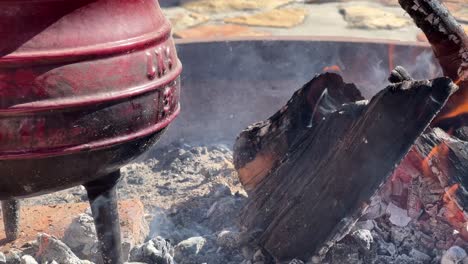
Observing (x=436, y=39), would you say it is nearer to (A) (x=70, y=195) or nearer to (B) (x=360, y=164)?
(B) (x=360, y=164)

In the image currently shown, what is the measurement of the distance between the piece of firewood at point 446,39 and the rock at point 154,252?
3.36ft

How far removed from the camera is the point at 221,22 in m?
4.09

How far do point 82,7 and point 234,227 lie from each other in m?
1.18

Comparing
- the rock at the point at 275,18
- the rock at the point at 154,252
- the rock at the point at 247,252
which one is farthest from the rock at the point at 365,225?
the rock at the point at 275,18

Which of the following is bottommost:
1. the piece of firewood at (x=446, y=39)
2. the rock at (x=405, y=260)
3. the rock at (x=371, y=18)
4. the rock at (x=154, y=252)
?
the rock at (x=371, y=18)

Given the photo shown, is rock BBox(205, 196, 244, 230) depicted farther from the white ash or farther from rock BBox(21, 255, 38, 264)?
rock BBox(21, 255, 38, 264)

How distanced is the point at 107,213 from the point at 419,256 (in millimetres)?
1014

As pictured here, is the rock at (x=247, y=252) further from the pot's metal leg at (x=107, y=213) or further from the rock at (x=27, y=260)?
the rock at (x=27, y=260)

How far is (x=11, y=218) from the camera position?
210 centimetres

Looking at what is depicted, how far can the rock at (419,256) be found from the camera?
2064 millimetres

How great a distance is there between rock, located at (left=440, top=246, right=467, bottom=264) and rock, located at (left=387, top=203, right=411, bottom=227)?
182 millimetres

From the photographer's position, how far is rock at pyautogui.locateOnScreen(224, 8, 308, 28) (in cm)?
409

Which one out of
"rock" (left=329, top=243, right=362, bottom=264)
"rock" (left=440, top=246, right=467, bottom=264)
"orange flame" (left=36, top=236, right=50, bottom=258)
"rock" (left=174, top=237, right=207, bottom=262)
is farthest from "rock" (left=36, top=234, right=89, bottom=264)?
"rock" (left=440, top=246, right=467, bottom=264)

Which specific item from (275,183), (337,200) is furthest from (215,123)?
(337,200)
